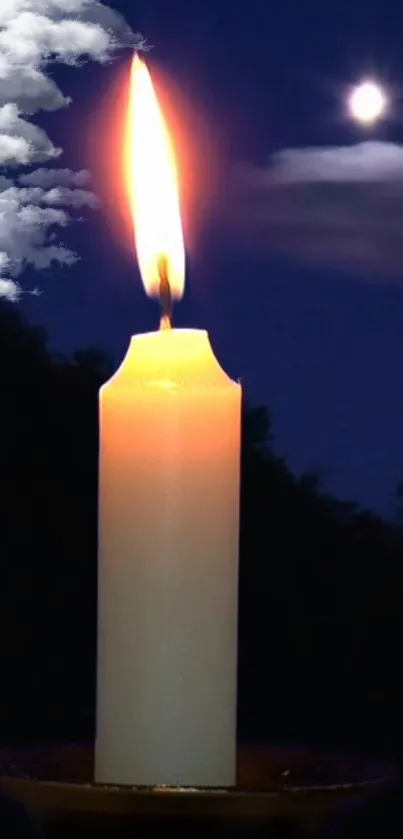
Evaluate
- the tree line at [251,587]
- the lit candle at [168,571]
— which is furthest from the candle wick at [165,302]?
the tree line at [251,587]

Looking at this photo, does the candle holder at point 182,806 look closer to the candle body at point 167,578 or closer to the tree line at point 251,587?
the candle body at point 167,578

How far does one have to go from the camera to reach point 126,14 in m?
0.54

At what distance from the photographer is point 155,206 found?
0.29 metres

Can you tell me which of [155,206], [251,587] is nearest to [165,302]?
[155,206]

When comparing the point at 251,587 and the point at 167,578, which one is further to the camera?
the point at 251,587

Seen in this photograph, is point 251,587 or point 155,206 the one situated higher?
point 155,206

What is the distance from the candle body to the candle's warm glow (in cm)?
3

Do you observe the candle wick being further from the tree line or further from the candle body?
the tree line

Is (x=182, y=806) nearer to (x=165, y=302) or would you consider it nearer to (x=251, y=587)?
(x=165, y=302)

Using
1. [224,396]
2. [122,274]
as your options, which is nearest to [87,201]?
[122,274]

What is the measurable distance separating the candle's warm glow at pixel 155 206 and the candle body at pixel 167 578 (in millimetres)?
30

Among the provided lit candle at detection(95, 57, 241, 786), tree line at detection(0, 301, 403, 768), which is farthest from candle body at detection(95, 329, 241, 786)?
tree line at detection(0, 301, 403, 768)

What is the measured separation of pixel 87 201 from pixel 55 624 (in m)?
0.17

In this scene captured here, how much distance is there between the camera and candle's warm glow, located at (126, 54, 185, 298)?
285 millimetres
